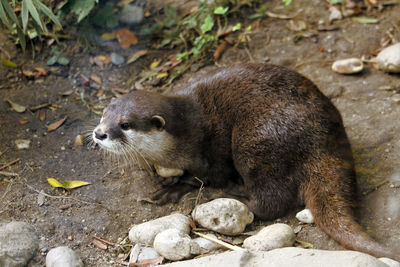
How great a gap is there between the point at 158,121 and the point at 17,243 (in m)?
0.95

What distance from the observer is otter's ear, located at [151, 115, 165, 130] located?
8.73ft

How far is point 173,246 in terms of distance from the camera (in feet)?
7.38

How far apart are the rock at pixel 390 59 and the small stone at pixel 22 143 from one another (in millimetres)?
2453

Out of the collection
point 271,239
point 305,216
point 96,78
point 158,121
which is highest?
point 158,121

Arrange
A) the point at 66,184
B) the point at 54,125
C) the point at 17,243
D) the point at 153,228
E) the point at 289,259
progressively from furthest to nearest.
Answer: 1. the point at 54,125
2. the point at 66,184
3. the point at 153,228
4. the point at 17,243
5. the point at 289,259

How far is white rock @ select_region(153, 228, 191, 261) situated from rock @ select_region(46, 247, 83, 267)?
15.0 inches

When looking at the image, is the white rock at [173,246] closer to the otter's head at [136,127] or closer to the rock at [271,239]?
the rock at [271,239]

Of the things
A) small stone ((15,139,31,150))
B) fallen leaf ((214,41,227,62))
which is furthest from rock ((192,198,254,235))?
fallen leaf ((214,41,227,62))

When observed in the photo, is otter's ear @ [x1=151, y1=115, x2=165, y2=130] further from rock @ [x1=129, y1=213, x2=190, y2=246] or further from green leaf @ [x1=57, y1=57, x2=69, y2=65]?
green leaf @ [x1=57, y1=57, x2=69, y2=65]

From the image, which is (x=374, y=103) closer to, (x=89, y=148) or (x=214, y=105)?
(x=214, y=105)

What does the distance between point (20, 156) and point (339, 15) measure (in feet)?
8.88

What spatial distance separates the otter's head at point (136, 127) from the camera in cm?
262

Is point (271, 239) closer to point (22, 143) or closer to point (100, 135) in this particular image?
point (100, 135)

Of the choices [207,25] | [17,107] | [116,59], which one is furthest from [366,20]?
[17,107]
